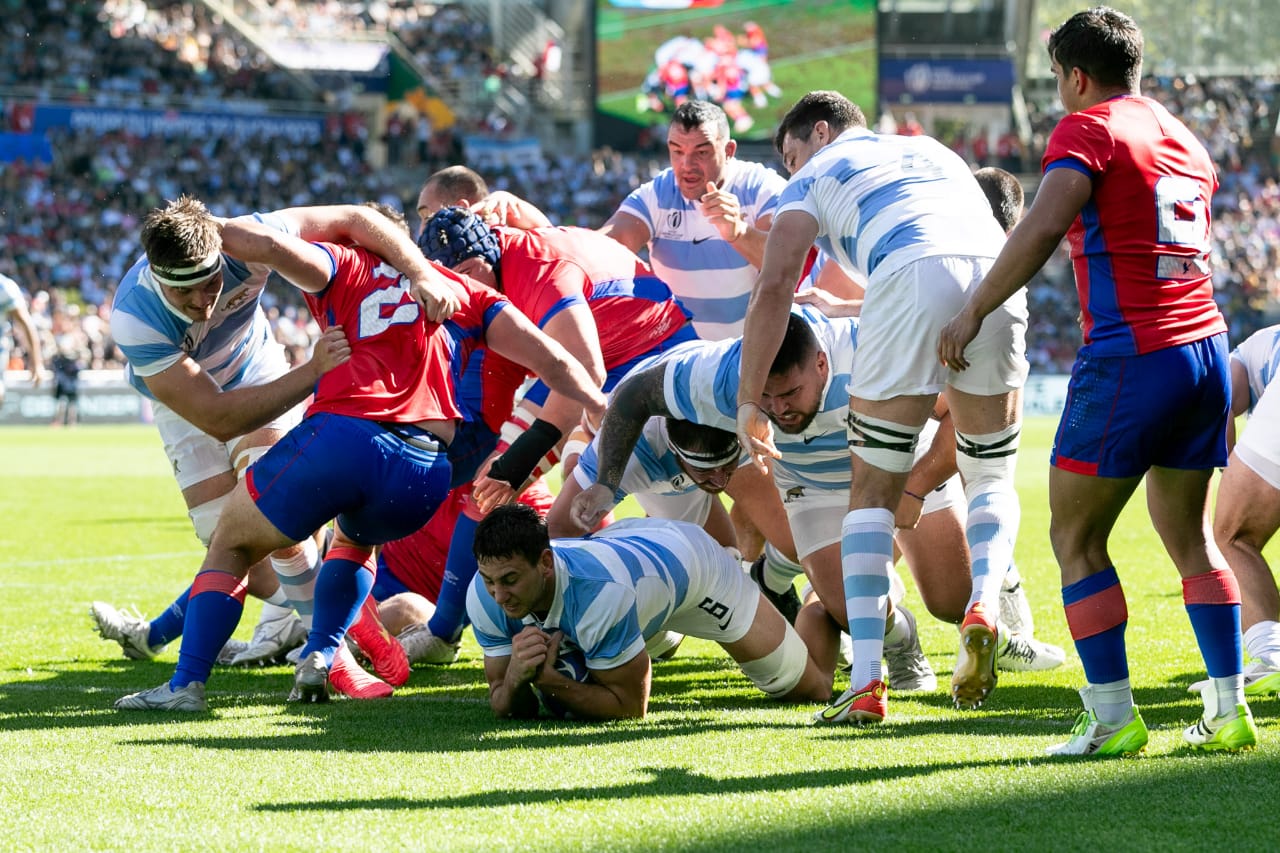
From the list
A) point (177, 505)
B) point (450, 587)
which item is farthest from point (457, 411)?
point (177, 505)

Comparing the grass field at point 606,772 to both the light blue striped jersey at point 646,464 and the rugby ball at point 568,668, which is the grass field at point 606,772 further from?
the light blue striped jersey at point 646,464

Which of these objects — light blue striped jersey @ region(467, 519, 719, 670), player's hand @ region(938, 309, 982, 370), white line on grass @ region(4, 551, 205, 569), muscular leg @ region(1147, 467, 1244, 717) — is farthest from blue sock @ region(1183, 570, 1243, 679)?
white line on grass @ region(4, 551, 205, 569)

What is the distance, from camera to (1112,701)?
14.4 feet

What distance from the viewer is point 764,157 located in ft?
129

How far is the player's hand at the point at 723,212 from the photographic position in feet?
20.6

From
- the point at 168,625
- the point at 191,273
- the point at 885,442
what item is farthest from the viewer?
the point at 168,625

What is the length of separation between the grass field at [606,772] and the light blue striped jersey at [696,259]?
1.90 meters

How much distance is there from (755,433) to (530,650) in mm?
1012

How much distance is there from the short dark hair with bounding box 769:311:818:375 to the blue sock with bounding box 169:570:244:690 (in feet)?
6.79

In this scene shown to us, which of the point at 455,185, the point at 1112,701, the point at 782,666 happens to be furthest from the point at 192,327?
the point at 1112,701

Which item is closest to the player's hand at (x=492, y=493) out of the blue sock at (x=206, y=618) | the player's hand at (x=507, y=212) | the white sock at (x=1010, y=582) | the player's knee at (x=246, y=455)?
the blue sock at (x=206, y=618)

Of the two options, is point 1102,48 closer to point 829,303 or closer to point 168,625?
point 829,303

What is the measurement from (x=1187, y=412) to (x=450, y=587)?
347 cm

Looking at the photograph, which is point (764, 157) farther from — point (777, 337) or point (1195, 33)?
point (777, 337)
